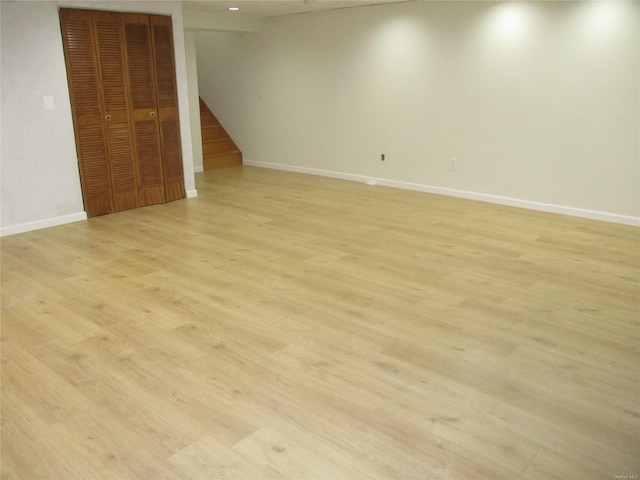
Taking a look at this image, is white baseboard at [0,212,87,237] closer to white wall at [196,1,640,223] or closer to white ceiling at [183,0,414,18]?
white ceiling at [183,0,414,18]

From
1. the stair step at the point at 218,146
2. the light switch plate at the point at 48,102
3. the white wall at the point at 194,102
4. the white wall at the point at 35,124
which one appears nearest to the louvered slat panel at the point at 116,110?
the white wall at the point at 35,124

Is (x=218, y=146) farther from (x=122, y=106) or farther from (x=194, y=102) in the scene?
(x=122, y=106)

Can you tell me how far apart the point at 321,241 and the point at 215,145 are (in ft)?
14.5

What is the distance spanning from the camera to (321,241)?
4516mm

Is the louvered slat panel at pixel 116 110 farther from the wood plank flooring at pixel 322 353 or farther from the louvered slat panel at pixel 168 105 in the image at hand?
the wood plank flooring at pixel 322 353

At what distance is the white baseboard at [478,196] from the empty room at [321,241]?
0.09 feet

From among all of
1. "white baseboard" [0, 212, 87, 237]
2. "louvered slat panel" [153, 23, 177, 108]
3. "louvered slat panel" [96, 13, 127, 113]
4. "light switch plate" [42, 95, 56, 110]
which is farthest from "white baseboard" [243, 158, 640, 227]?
"light switch plate" [42, 95, 56, 110]

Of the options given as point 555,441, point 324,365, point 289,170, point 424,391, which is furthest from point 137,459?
point 289,170

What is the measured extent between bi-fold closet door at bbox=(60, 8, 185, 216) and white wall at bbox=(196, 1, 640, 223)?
2214 mm

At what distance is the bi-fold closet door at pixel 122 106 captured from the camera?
498 centimetres

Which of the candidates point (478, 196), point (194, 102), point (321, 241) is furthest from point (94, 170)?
point (478, 196)

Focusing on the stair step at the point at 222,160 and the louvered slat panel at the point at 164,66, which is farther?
the stair step at the point at 222,160

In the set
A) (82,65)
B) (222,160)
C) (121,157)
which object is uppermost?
(82,65)

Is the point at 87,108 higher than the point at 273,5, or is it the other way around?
the point at 273,5
